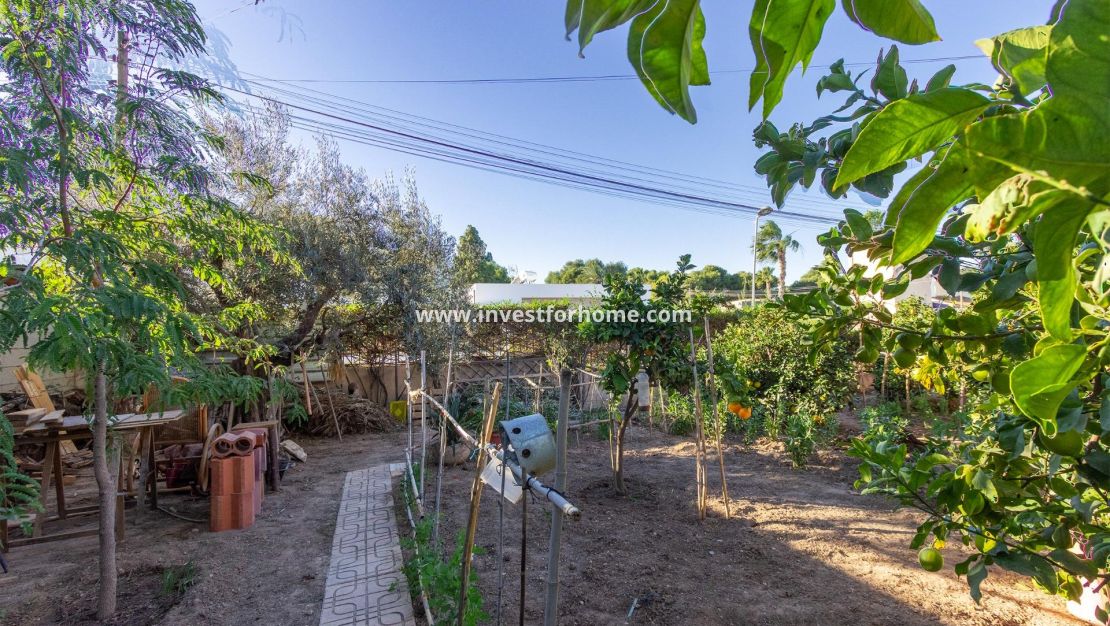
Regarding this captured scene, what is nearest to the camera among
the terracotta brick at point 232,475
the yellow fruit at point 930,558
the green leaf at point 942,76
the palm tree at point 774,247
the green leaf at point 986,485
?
the green leaf at point 942,76

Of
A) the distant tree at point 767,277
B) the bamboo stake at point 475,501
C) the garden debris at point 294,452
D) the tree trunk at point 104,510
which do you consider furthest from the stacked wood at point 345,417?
the distant tree at point 767,277

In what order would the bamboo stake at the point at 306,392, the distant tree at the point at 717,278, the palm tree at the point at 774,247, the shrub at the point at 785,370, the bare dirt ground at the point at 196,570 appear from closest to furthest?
1. the bare dirt ground at the point at 196,570
2. the shrub at the point at 785,370
3. the bamboo stake at the point at 306,392
4. the palm tree at the point at 774,247
5. the distant tree at the point at 717,278

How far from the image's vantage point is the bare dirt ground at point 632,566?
278 centimetres

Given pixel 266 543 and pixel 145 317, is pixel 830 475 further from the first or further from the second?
pixel 145 317

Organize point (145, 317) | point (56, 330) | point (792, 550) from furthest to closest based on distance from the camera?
point (792, 550)
point (145, 317)
point (56, 330)

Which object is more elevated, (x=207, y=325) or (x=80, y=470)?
(x=207, y=325)

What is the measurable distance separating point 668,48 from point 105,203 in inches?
147

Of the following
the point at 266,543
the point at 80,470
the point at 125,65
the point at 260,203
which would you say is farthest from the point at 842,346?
the point at 80,470

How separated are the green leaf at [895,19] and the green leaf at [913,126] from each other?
38 mm

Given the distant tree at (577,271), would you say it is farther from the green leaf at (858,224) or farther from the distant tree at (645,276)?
the green leaf at (858,224)

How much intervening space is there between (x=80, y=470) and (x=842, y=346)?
9.23m

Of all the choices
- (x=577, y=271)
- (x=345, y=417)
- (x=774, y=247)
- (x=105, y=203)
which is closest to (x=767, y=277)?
(x=774, y=247)

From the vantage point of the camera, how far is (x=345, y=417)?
8375mm

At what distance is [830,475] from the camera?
5340 mm
